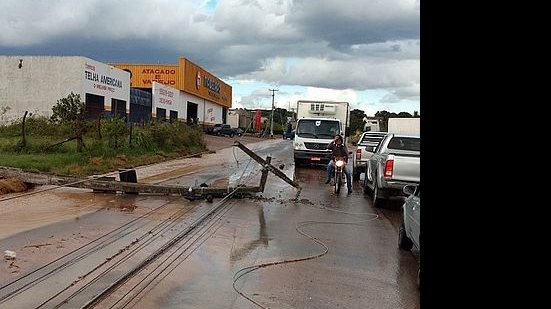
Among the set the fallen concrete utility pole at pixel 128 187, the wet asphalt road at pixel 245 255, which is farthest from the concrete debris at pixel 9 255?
the fallen concrete utility pole at pixel 128 187

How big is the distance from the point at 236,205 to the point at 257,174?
8.56m

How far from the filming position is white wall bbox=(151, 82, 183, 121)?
52562 mm

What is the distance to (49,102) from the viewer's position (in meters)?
37.5

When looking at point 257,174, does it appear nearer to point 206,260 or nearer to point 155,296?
point 206,260

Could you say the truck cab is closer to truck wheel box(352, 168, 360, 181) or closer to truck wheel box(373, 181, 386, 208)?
truck wheel box(352, 168, 360, 181)

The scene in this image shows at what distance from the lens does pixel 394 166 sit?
1234 centimetres

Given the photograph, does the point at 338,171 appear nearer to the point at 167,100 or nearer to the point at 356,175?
the point at 356,175

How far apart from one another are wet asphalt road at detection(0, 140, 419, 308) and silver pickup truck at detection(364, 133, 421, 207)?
54cm

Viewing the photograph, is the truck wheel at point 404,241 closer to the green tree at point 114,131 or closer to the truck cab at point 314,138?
the truck cab at point 314,138

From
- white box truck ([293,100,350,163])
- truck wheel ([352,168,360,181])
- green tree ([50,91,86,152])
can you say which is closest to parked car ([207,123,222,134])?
green tree ([50,91,86,152])

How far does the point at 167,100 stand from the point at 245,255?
49.4m

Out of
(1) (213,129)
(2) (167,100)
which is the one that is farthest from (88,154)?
(1) (213,129)
